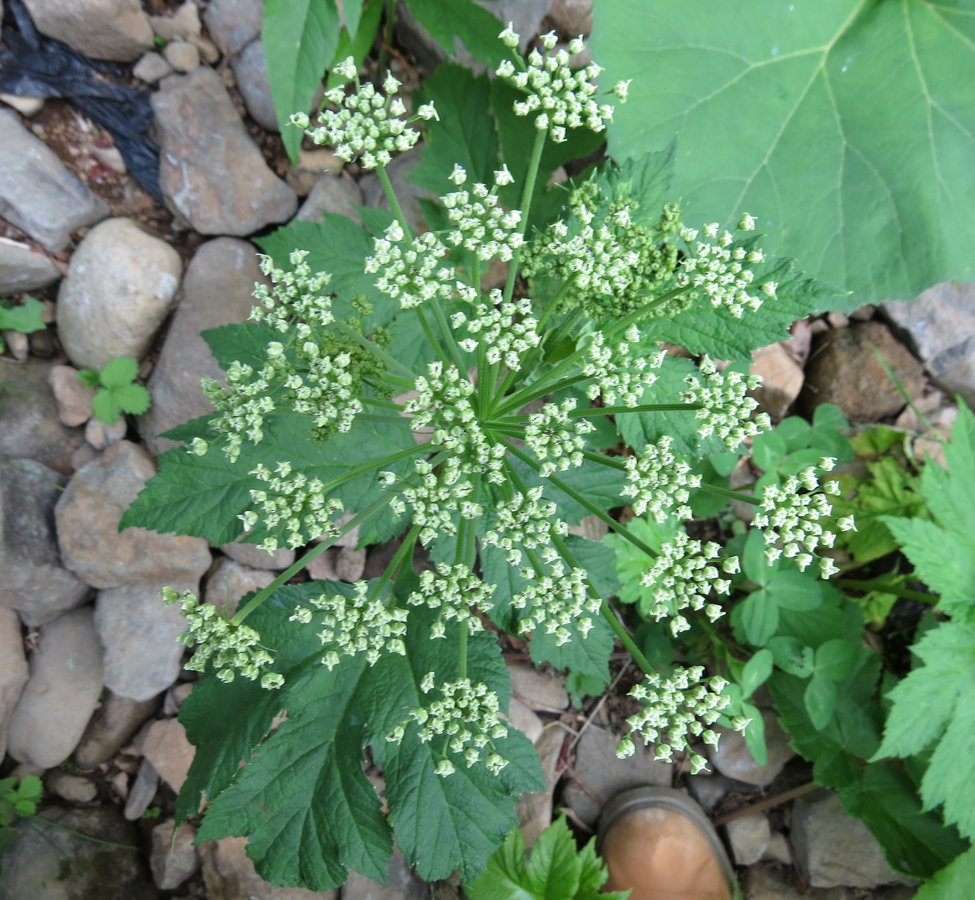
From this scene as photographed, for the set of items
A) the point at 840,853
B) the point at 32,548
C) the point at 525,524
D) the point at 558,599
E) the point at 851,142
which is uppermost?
the point at 851,142

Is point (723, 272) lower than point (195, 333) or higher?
higher

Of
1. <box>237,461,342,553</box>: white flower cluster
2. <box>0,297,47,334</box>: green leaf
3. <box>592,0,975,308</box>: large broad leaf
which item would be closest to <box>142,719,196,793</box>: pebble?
<box>0,297,47,334</box>: green leaf

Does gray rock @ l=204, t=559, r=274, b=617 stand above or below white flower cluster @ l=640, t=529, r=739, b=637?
below

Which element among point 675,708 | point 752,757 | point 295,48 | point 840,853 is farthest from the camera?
point 752,757

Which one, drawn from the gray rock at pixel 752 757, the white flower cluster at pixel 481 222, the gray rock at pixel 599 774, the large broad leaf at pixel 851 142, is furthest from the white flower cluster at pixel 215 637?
the gray rock at pixel 752 757

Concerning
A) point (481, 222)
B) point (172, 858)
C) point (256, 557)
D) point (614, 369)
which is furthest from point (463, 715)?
point (172, 858)

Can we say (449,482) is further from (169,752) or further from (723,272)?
(169,752)

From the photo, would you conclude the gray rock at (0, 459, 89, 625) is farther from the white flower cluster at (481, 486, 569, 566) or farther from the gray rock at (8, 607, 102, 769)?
the white flower cluster at (481, 486, 569, 566)
